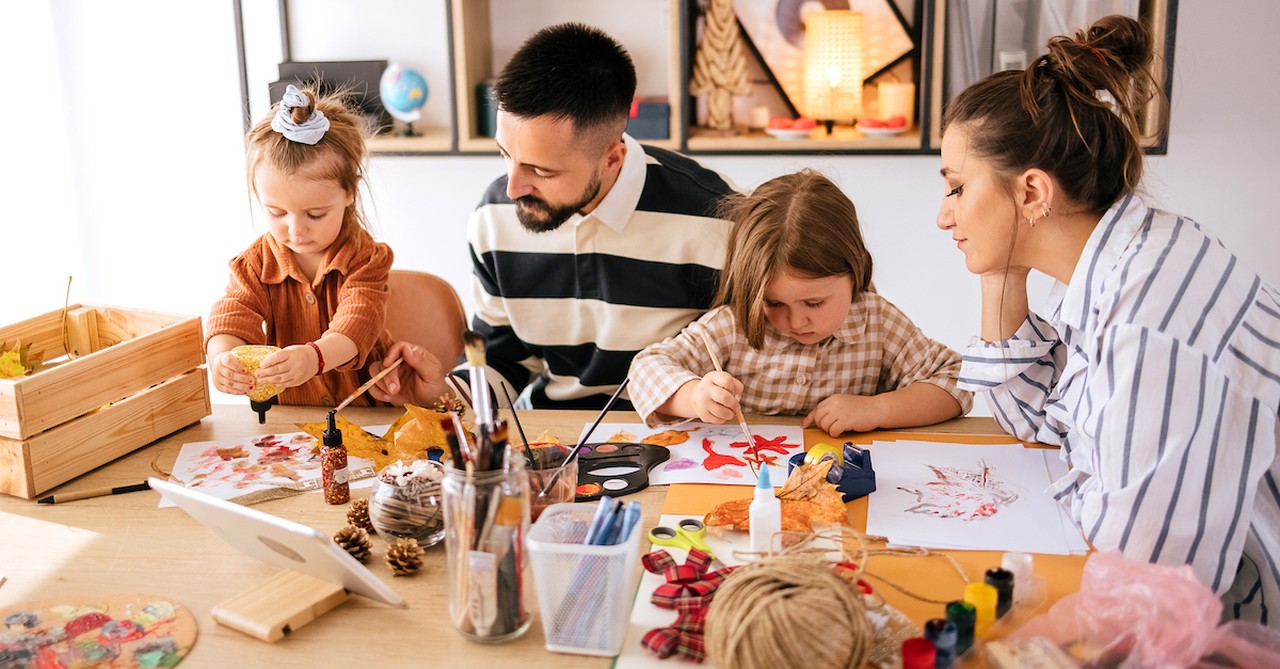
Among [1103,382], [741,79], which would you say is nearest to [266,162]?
[1103,382]

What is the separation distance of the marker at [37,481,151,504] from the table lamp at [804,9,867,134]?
242 cm

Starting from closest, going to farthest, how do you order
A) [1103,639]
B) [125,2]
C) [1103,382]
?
[1103,639] < [1103,382] < [125,2]

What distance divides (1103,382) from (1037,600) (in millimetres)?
287

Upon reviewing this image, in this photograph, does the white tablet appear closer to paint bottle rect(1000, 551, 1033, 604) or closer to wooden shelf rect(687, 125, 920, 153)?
paint bottle rect(1000, 551, 1033, 604)

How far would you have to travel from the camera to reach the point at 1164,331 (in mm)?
1239

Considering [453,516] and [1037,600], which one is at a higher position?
[453,516]

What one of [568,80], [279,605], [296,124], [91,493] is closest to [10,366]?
[91,493]

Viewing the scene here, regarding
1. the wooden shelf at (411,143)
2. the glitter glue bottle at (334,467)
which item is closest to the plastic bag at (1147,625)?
the glitter glue bottle at (334,467)

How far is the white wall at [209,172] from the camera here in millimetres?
3223

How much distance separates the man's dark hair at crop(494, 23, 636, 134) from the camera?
194 cm

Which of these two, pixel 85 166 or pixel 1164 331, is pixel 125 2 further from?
pixel 1164 331

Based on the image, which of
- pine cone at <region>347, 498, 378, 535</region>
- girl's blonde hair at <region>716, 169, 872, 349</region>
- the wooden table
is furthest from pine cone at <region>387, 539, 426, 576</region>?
girl's blonde hair at <region>716, 169, 872, 349</region>

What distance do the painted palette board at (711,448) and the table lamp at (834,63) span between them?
184 cm

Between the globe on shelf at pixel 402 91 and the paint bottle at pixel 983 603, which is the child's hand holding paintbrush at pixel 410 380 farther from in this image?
the globe on shelf at pixel 402 91
